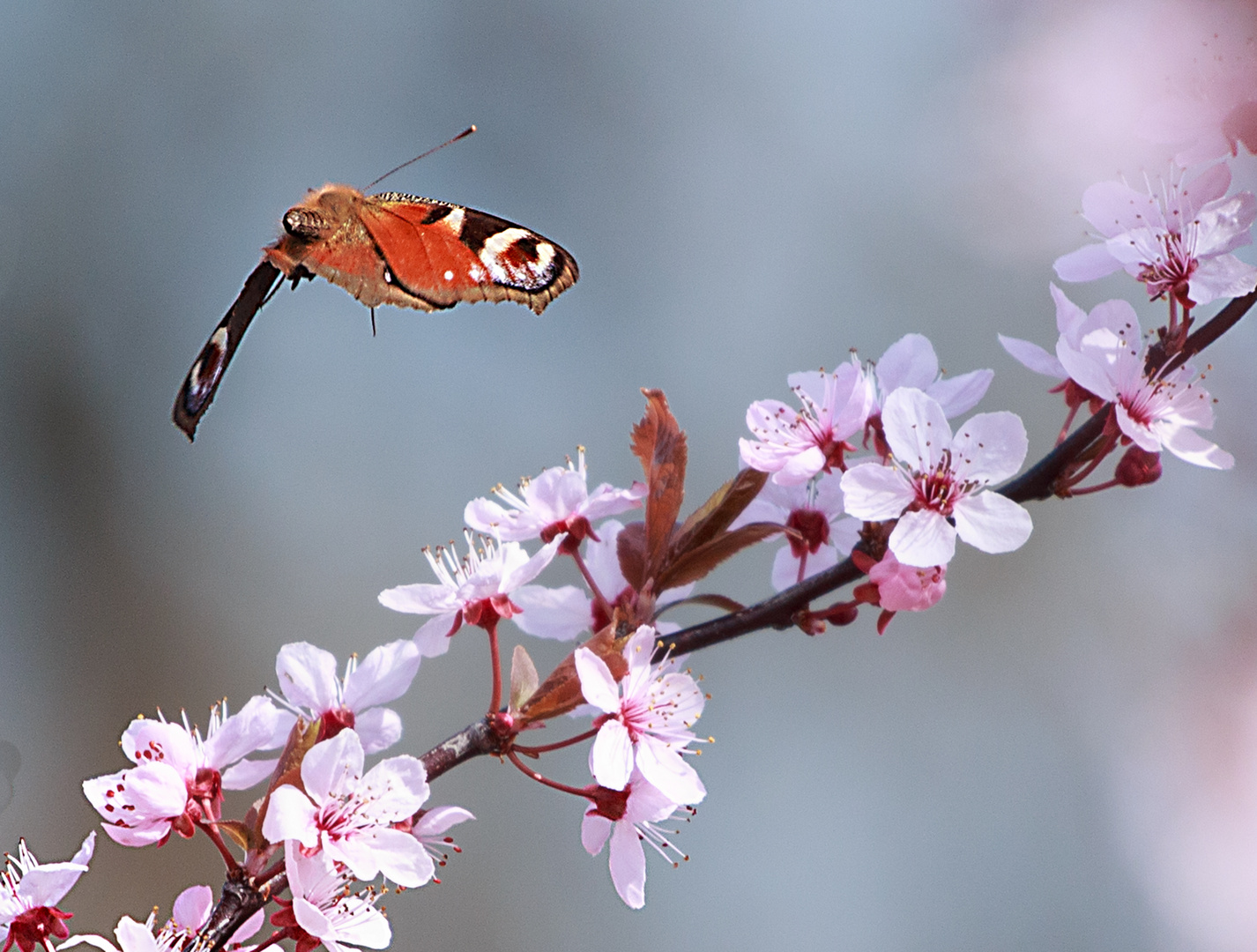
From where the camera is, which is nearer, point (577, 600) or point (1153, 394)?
point (1153, 394)

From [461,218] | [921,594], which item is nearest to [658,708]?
[921,594]

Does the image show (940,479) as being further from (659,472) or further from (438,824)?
(438,824)

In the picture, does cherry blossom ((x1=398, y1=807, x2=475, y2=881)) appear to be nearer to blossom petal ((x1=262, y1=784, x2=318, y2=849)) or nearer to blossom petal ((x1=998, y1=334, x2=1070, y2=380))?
blossom petal ((x1=262, y1=784, x2=318, y2=849))

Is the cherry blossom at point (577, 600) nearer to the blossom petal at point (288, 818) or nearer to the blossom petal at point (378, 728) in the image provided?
the blossom petal at point (378, 728)

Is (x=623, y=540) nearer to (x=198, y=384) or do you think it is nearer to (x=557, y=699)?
(x=557, y=699)

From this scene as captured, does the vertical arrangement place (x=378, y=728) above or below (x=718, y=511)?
below

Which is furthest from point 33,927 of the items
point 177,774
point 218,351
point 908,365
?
point 908,365
